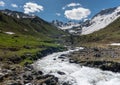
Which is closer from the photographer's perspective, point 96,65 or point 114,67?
point 114,67

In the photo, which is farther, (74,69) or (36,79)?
(74,69)

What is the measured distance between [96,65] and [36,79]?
22.4m

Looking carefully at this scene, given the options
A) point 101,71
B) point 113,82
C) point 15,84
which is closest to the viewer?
point 15,84

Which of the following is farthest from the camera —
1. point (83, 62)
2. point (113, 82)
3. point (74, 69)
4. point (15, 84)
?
point (83, 62)

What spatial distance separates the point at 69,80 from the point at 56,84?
402 cm

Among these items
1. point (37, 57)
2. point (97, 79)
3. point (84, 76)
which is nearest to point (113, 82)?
point (97, 79)

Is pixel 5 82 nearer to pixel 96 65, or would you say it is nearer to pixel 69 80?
pixel 69 80

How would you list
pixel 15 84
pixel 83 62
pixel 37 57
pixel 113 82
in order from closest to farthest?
pixel 15 84, pixel 113 82, pixel 83 62, pixel 37 57

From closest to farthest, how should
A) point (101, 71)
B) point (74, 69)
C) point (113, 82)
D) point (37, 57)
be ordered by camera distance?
1. point (113, 82)
2. point (101, 71)
3. point (74, 69)
4. point (37, 57)

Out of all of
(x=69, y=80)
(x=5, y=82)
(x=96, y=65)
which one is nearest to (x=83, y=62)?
(x=96, y=65)

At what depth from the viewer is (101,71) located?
69.4 m

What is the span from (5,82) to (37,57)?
45.8 metres

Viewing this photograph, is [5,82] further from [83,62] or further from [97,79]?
[83,62]

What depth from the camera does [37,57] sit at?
101562mm
